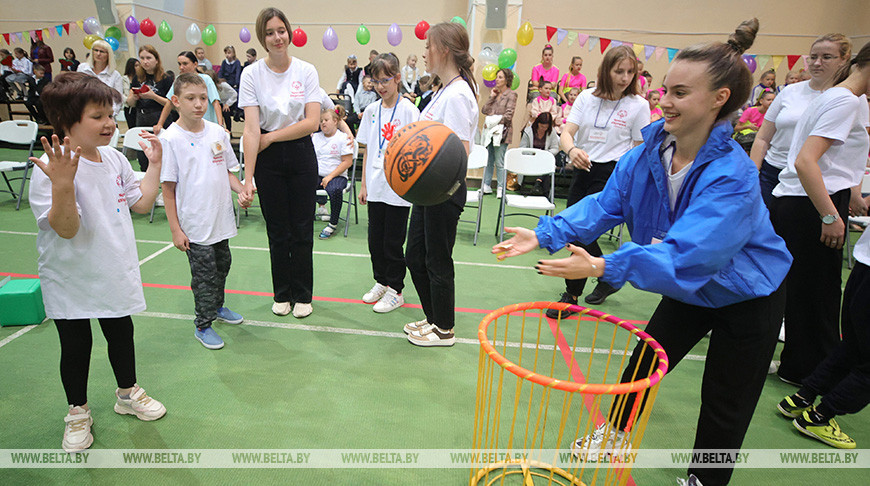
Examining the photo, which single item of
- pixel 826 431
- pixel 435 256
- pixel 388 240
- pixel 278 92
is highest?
pixel 278 92

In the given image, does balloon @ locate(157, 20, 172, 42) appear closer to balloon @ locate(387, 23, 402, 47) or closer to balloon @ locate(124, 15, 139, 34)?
balloon @ locate(124, 15, 139, 34)

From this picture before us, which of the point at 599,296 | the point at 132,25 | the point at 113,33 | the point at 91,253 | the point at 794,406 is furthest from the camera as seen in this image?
the point at 113,33

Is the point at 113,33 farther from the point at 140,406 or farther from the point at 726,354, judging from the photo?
the point at 726,354

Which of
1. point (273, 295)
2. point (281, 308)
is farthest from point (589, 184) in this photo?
point (273, 295)

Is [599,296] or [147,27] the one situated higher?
[147,27]

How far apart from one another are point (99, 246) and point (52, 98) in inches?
25.5

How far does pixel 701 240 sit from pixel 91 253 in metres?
2.48

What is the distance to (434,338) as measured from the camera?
3.41 m

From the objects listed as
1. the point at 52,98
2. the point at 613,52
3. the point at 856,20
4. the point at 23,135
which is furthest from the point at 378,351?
the point at 856,20

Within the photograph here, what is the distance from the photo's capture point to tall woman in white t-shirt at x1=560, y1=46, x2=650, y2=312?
3568 millimetres

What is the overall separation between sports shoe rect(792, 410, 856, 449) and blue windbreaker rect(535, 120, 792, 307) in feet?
4.79

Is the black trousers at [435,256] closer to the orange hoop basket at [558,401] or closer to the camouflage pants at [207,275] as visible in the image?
the orange hoop basket at [558,401]

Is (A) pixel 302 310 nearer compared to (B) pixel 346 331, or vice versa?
(B) pixel 346 331

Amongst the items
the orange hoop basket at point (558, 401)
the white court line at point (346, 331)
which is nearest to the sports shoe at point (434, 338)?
the white court line at point (346, 331)
